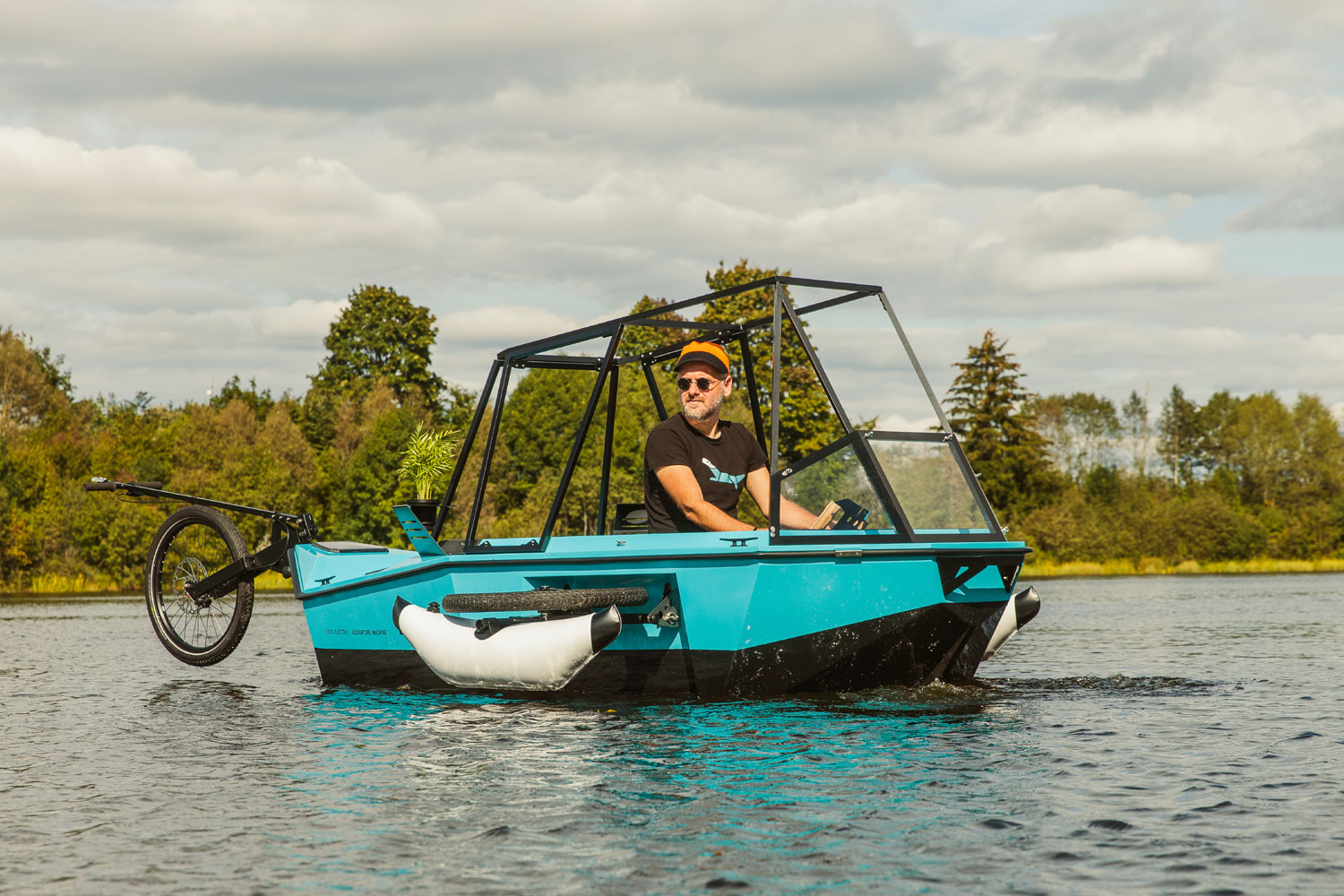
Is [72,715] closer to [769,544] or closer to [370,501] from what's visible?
[769,544]

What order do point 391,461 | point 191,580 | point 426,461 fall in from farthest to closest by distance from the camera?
point 391,461 → point 426,461 → point 191,580

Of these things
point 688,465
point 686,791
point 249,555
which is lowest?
point 686,791

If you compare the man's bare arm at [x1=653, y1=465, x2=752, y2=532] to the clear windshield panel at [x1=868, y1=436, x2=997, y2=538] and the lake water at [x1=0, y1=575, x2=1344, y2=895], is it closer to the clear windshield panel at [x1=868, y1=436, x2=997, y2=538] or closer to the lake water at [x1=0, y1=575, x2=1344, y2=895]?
the clear windshield panel at [x1=868, y1=436, x2=997, y2=538]

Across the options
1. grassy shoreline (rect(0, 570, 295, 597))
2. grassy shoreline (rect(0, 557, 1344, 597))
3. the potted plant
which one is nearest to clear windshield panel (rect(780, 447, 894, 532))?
the potted plant

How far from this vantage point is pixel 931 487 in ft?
27.1

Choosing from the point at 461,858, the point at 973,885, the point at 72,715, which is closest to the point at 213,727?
the point at 72,715

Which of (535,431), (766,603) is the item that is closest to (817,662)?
(766,603)

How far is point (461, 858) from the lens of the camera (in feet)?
15.2

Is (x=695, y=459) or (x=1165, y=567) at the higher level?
(x=695, y=459)

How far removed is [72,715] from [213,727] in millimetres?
1505

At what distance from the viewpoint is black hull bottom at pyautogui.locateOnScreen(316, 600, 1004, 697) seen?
7895mm

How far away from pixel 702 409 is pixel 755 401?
1.21 m

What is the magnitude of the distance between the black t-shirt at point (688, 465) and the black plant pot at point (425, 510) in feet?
5.41

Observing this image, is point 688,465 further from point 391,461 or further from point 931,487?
point 391,461
